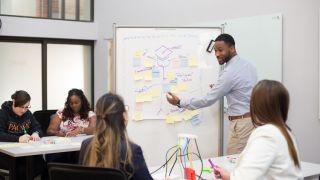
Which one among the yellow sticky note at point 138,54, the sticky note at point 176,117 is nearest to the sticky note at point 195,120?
the sticky note at point 176,117

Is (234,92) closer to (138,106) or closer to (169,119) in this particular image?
(169,119)

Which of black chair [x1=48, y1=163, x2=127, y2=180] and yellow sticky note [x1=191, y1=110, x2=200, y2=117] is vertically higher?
yellow sticky note [x1=191, y1=110, x2=200, y2=117]

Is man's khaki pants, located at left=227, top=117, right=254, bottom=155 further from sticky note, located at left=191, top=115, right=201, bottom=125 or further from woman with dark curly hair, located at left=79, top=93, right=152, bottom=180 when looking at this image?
woman with dark curly hair, located at left=79, top=93, right=152, bottom=180

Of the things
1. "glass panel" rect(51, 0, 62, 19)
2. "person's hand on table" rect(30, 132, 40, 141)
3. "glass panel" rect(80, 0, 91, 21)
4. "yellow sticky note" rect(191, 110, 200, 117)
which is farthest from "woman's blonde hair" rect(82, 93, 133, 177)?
"glass panel" rect(80, 0, 91, 21)

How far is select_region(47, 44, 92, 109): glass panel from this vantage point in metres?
6.10

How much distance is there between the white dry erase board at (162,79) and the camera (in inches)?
153

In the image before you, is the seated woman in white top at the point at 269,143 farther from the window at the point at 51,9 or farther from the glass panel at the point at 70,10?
the glass panel at the point at 70,10

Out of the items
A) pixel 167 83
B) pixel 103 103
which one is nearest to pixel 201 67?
pixel 167 83

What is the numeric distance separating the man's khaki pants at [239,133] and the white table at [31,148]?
1.38 metres

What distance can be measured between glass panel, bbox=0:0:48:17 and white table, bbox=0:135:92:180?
2.34 metres

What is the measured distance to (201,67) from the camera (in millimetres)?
4008

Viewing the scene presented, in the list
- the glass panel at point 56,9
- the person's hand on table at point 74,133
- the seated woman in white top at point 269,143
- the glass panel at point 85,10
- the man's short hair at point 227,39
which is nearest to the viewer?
the seated woman in white top at point 269,143

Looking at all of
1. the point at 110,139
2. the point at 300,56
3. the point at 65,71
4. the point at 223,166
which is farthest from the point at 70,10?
the point at 110,139

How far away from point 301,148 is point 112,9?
339 cm
